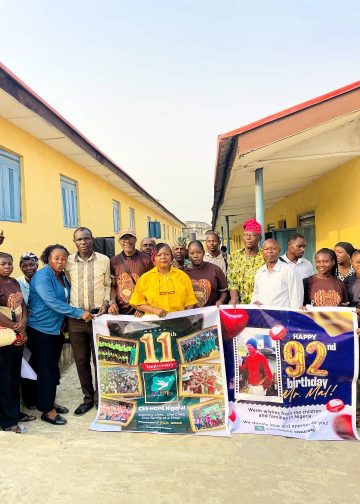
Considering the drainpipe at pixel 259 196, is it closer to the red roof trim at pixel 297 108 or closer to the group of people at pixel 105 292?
the red roof trim at pixel 297 108

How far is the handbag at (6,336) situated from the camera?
3080 mm

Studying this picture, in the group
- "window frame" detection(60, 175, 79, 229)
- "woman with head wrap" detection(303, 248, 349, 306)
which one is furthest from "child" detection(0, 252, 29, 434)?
"window frame" detection(60, 175, 79, 229)

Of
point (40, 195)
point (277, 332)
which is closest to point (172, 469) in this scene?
point (277, 332)

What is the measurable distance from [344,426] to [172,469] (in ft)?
4.79

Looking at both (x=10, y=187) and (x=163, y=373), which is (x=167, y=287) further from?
(x=10, y=187)

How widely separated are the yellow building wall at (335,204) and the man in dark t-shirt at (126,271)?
11.9 ft

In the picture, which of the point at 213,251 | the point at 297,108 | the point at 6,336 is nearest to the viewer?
the point at 6,336

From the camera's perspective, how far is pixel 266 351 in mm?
3238

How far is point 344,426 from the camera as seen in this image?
299 cm

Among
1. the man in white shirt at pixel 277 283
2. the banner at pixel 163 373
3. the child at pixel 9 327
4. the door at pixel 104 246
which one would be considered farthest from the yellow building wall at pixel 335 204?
the child at pixel 9 327

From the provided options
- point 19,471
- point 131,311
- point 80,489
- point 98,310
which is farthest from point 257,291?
point 19,471

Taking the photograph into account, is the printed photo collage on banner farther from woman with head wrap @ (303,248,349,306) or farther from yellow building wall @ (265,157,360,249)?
yellow building wall @ (265,157,360,249)

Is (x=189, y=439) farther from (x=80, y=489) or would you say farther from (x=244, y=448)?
(x=80, y=489)

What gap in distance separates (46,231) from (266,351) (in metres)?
4.79
